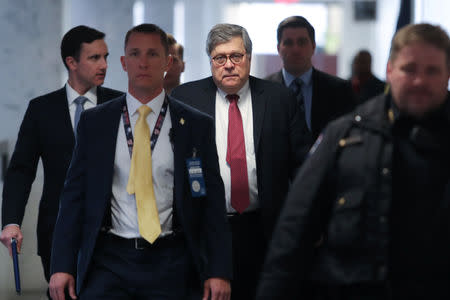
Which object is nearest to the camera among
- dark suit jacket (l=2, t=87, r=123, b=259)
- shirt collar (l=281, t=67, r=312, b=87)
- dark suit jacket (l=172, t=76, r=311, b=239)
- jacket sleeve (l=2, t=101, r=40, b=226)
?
jacket sleeve (l=2, t=101, r=40, b=226)

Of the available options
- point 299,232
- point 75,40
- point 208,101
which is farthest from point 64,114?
point 299,232

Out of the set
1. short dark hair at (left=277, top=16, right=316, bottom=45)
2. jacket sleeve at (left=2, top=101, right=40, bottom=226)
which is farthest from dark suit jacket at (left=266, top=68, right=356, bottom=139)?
jacket sleeve at (left=2, top=101, right=40, bottom=226)

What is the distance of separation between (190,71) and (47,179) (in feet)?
17.9

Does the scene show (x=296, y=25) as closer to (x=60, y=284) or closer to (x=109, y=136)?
(x=109, y=136)

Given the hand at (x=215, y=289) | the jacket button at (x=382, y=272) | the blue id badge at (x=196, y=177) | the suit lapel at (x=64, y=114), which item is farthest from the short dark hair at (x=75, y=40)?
the jacket button at (x=382, y=272)

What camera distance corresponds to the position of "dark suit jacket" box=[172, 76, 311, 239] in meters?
4.37

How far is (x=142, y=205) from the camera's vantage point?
345 cm

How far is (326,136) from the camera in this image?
9.10 ft

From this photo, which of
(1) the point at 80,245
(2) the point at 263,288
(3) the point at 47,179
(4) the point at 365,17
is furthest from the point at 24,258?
(4) the point at 365,17

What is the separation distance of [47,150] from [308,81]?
1.97m

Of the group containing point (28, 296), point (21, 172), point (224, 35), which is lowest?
point (28, 296)

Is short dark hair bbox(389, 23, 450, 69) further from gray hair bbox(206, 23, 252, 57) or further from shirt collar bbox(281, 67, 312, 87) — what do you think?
shirt collar bbox(281, 67, 312, 87)

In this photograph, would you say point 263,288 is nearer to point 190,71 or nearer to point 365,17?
point 190,71

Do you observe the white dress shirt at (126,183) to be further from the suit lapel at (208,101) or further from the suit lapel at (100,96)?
the suit lapel at (100,96)
